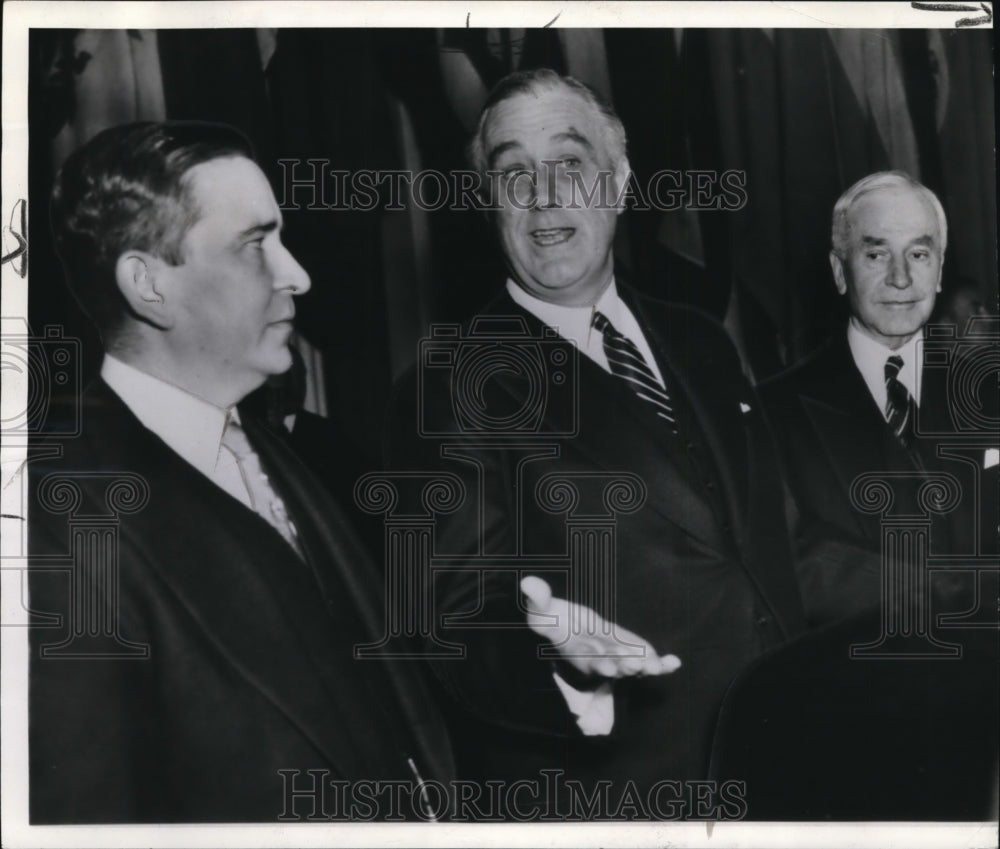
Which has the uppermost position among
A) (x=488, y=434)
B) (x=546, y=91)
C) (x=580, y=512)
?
(x=546, y=91)

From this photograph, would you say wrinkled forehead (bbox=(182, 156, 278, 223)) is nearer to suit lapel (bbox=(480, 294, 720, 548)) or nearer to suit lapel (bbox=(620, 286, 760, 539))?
suit lapel (bbox=(480, 294, 720, 548))

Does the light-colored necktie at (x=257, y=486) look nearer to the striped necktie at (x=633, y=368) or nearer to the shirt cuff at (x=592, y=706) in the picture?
the shirt cuff at (x=592, y=706)

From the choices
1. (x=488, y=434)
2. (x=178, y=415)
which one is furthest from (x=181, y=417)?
(x=488, y=434)

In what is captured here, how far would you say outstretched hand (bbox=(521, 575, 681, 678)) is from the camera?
12.6 ft

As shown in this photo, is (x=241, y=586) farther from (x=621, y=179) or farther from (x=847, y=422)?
(x=847, y=422)

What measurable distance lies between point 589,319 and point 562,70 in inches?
31.0

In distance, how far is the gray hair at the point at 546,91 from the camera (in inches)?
153

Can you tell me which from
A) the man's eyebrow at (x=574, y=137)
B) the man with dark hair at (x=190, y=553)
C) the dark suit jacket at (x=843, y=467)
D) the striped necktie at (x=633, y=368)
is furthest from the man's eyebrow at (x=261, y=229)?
the dark suit jacket at (x=843, y=467)

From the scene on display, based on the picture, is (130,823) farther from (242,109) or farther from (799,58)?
(799,58)

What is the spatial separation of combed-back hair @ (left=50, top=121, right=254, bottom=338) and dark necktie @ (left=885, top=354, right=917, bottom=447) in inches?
84.4

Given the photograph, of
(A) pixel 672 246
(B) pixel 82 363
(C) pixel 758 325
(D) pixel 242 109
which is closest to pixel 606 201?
→ (A) pixel 672 246

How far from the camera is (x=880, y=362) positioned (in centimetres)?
399

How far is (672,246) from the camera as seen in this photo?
155 inches

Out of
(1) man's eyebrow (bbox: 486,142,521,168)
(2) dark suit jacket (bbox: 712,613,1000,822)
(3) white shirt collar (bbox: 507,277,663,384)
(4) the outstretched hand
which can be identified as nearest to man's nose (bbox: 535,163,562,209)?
(1) man's eyebrow (bbox: 486,142,521,168)
